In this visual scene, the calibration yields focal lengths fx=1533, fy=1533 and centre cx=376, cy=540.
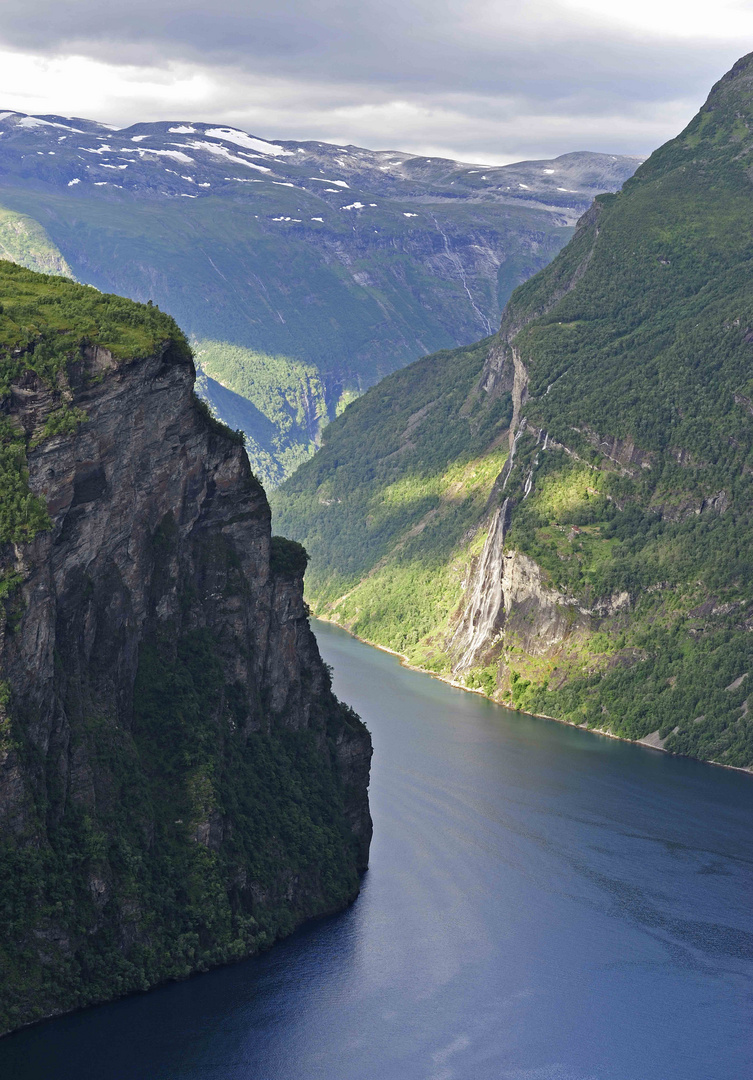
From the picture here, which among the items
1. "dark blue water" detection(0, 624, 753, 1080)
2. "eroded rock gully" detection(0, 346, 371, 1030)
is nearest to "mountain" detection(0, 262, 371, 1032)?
"eroded rock gully" detection(0, 346, 371, 1030)

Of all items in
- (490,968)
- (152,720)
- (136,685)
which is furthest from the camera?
(490,968)

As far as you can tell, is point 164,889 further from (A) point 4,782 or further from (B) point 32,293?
(B) point 32,293

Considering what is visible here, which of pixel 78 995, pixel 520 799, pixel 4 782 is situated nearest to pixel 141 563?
pixel 4 782

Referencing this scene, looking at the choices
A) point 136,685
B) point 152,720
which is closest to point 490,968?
point 152,720

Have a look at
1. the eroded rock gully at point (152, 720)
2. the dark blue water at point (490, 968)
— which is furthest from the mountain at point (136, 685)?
the dark blue water at point (490, 968)

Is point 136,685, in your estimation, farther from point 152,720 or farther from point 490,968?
point 490,968

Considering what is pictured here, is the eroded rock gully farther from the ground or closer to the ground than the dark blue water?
farther from the ground

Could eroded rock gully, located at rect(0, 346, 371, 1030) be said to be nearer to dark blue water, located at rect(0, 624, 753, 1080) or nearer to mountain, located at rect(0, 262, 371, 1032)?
mountain, located at rect(0, 262, 371, 1032)
